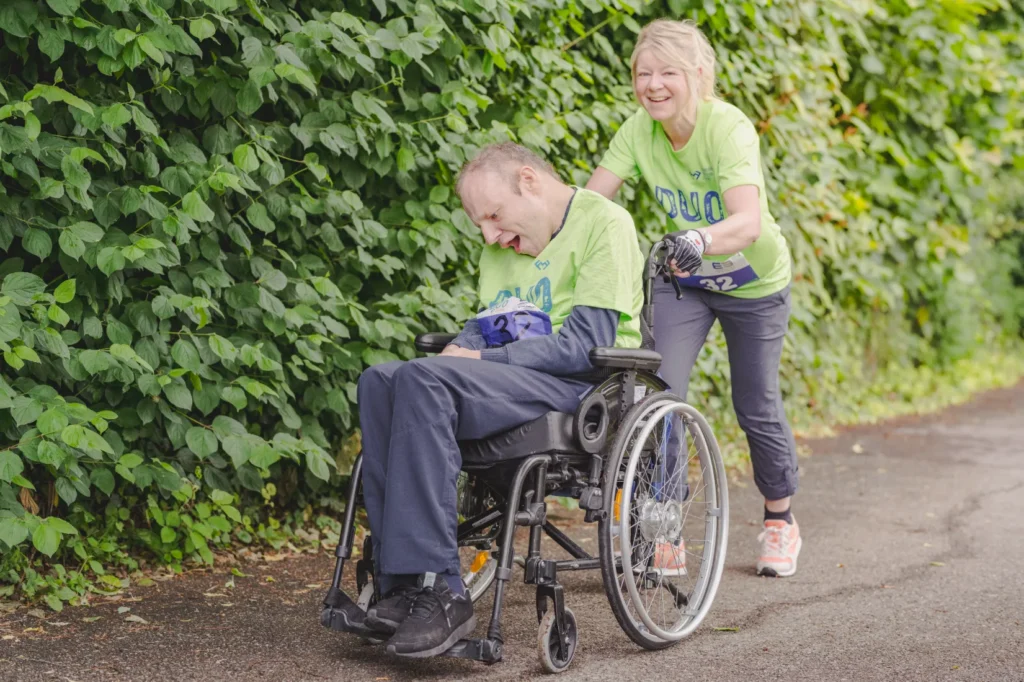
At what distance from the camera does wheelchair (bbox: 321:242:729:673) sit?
10.3ft

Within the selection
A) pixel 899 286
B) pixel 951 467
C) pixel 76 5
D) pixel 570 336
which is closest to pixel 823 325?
pixel 899 286

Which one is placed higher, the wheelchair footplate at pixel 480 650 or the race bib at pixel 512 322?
the race bib at pixel 512 322

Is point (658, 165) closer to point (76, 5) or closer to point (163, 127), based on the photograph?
point (163, 127)

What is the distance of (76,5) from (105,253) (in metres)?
0.70

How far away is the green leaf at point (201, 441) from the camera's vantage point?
401cm

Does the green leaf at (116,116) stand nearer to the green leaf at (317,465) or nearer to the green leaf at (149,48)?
the green leaf at (149,48)

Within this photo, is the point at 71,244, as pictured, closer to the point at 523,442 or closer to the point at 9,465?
the point at 9,465

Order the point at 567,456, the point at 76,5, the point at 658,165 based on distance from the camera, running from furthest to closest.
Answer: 1. the point at 658,165
2. the point at 76,5
3. the point at 567,456

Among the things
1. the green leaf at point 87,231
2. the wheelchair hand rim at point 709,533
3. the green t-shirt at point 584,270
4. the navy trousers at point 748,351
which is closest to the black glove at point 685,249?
the green t-shirt at point 584,270

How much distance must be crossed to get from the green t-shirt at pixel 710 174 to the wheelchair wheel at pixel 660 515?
2.20ft

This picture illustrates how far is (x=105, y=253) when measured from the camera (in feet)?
12.1

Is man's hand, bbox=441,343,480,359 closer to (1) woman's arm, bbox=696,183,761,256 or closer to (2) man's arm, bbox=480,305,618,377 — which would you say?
(2) man's arm, bbox=480,305,618,377

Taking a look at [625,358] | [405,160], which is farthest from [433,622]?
[405,160]

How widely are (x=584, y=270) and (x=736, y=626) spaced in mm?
1220
